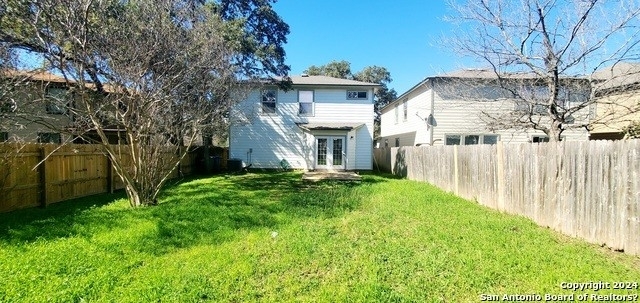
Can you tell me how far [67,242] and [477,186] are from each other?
898cm

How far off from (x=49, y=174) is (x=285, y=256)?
7.33 metres

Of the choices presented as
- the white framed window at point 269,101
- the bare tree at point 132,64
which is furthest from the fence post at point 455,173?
the white framed window at point 269,101

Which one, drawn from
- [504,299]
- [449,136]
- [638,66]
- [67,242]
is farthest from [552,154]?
[449,136]

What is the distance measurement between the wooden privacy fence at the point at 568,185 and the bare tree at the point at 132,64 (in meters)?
8.05

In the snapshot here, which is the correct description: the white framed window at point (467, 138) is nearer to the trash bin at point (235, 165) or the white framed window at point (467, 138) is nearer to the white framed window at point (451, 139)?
the white framed window at point (451, 139)

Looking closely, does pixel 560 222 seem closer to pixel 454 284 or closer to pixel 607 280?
pixel 607 280

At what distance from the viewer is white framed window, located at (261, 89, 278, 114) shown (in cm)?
1897

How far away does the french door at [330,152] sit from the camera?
18.3 m

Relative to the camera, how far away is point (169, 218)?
21.2 ft

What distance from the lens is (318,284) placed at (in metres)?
3.86

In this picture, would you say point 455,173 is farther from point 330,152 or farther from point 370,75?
point 370,75

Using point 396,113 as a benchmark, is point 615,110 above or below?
below

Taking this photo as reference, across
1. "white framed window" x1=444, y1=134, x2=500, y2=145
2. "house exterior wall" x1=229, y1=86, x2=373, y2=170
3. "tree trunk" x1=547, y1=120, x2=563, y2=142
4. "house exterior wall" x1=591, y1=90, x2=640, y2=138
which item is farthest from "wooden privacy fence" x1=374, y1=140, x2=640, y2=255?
"house exterior wall" x1=229, y1=86, x2=373, y2=170

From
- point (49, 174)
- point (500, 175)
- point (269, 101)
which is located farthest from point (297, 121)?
point (500, 175)
